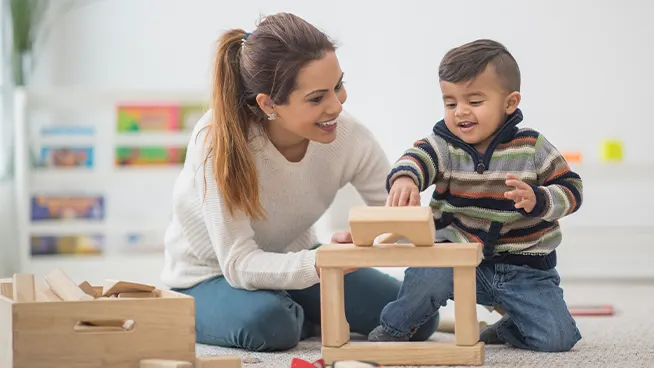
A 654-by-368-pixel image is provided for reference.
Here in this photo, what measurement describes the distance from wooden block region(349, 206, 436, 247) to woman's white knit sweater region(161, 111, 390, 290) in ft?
0.89

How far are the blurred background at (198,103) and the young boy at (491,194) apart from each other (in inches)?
53.0

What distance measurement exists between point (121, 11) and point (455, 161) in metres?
2.39

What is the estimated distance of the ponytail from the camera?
5.35ft

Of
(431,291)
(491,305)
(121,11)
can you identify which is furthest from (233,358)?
(121,11)

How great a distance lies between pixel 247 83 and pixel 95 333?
1.85 feet

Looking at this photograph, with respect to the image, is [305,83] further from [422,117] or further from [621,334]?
[422,117]

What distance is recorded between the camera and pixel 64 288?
1.39 m

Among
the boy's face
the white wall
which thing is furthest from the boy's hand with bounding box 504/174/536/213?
the white wall

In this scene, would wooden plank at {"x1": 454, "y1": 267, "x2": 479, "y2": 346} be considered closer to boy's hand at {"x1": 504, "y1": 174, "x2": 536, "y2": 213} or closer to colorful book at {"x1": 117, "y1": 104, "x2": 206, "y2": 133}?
boy's hand at {"x1": 504, "y1": 174, "x2": 536, "y2": 213}

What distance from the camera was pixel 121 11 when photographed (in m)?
3.65

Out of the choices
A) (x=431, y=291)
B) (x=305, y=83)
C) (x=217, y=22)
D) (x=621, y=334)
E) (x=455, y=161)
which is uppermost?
(x=217, y=22)

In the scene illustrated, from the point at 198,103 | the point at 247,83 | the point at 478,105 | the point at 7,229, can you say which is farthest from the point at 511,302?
the point at 7,229

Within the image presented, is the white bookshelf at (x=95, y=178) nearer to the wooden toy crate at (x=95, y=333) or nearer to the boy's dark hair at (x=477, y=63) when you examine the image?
the boy's dark hair at (x=477, y=63)

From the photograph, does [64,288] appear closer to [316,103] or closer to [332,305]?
[332,305]
